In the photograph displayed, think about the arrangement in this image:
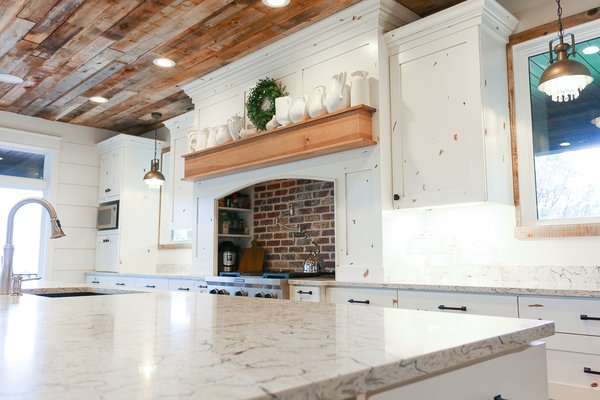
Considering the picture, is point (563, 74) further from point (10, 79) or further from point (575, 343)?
point (10, 79)

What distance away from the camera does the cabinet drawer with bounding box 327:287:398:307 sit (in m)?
2.90

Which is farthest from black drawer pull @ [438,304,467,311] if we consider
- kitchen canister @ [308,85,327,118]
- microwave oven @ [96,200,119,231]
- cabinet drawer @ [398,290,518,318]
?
microwave oven @ [96,200,119,231]

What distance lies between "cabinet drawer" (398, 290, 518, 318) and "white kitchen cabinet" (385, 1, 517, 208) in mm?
575

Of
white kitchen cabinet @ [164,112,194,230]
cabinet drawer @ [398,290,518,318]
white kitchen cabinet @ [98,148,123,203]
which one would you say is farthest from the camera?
white kitchen cabinet @ [98,148,123,203]

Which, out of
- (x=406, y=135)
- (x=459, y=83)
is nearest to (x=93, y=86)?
(x=406, y=135)

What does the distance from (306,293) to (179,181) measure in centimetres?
248

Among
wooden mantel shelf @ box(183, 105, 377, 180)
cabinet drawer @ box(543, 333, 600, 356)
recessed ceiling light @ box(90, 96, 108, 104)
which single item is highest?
recessed ceiling light @ box(90, 96, 108, 104)

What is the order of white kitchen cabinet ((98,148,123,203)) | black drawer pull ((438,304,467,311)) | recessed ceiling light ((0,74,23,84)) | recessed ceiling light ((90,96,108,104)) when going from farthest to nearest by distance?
white kitchen cabinet ((98,148,123,203))
recessed ceiling light ((90,96,108,104))
recessed ceiling light ((0,74,23,84))
black drawer pull ((438,304,467,311))

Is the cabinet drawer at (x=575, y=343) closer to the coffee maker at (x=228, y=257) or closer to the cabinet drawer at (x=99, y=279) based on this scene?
the coffee maker at (x=228, y=257)

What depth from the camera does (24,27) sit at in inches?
139

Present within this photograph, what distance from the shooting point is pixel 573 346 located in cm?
224

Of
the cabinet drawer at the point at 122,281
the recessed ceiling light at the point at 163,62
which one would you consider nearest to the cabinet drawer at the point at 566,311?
the recessed ceiling light at the point at 163,62

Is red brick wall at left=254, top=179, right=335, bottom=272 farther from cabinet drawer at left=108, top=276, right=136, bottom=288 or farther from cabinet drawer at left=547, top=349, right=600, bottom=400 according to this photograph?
cabinet drawer at left=547, top=349, right=600, bottom=400

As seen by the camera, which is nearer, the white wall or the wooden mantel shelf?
the wooden mantel shelf
